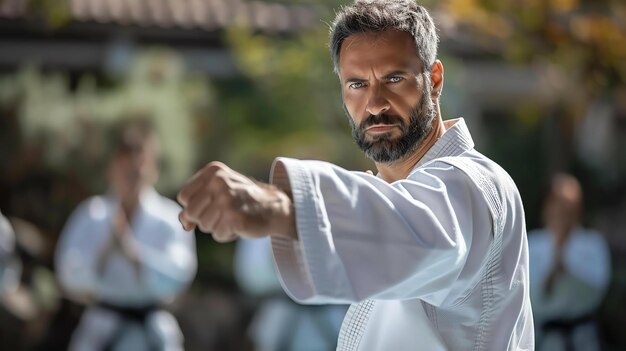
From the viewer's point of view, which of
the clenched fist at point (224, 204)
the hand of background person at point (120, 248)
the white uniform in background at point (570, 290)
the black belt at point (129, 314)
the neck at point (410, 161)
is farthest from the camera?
the white uniform in background at point (570, 290)

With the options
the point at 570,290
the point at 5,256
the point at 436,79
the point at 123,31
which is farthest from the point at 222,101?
the point at 436,79

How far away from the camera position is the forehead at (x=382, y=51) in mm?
2463

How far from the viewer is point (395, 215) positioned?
2.10m

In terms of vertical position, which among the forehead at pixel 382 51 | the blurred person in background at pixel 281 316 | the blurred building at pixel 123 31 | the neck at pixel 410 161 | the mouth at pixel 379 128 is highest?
the forehead at pixel 382 51

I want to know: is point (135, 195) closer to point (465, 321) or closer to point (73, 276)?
point (73, 276)

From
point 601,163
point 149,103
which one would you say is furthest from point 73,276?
point 601,163

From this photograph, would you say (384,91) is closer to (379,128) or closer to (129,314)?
(379,128)

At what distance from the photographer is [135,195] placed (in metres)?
7.44

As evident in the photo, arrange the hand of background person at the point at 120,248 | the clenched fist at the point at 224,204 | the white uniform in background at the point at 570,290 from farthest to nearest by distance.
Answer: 1. the white uniform in background at the point at 570,290
2. the hand of background person at the point at 120,248
3. the clenched fist at the point at 224,204

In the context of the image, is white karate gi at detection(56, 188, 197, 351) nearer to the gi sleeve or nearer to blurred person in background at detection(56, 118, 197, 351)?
blurred person in background at detection(56, 118, 197, 351)

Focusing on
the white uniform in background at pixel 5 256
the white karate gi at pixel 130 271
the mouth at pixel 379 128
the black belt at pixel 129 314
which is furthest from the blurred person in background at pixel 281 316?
the mouth at pixel 379 128

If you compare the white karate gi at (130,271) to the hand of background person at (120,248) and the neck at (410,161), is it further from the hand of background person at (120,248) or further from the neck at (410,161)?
the neck at (410,161)

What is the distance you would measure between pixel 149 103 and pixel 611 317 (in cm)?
446

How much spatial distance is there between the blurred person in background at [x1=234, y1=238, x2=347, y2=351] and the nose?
5.76m
